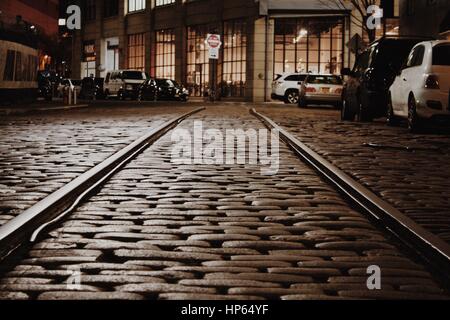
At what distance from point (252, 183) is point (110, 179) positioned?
1533mm

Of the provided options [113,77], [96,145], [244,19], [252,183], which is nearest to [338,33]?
[244,19]

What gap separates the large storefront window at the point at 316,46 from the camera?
162 ft

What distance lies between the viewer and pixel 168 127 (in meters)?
18.4

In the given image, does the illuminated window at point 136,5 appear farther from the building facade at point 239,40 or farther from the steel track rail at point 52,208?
the steel track rail at point 52,208

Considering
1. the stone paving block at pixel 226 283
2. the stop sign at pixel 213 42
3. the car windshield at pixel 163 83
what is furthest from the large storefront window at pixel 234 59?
the stone paving block at pixel 226 283

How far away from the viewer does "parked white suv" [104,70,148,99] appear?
49.4m

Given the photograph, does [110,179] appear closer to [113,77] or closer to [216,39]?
[216,39]

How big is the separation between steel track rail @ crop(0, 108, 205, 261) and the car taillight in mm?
7167

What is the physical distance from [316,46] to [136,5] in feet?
64.2

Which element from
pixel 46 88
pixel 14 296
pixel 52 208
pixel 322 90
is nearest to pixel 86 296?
pixel 14 296

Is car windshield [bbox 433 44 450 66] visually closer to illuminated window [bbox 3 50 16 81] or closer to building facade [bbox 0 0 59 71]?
illuminated window [bbox 3 50 16 81]

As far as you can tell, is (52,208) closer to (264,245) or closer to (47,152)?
(264,245)

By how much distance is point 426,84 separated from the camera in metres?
15.8

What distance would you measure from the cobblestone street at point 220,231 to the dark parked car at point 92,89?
4218cm
